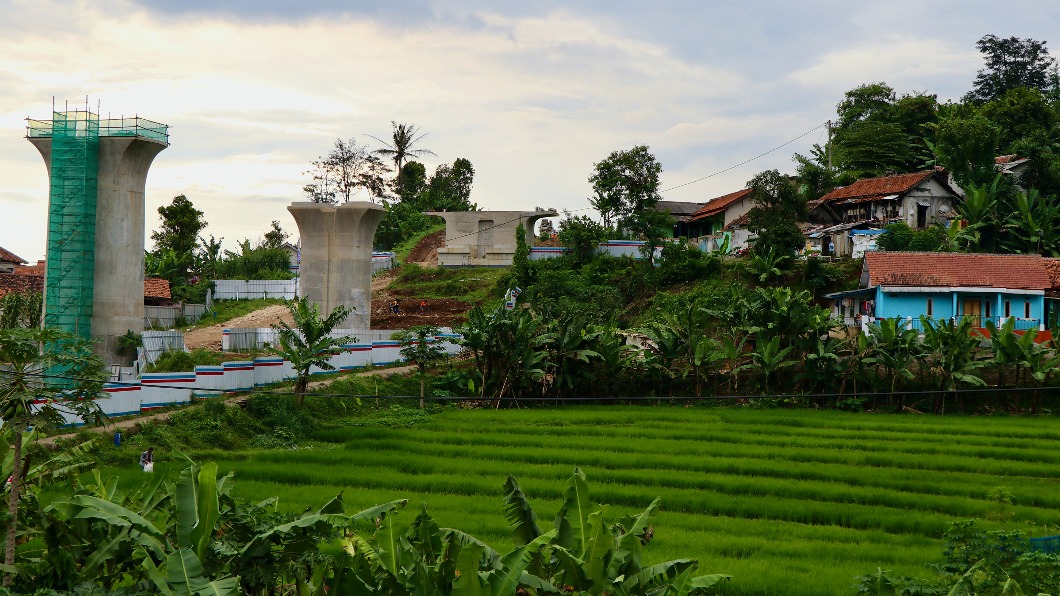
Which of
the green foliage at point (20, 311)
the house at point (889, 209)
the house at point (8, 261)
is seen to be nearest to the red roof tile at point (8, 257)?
the house at point (8, 261)

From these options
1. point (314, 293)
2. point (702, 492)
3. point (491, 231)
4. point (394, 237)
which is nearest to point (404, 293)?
point (491, 231)

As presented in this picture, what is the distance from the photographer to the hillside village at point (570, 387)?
38.7ft

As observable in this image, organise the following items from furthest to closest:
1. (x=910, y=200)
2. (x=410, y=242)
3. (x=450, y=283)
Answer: (x=410, y=242), (x=450, y=283), (x=910, y=200)

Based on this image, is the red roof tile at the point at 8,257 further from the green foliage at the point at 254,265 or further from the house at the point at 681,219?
the house at the point at 681,219

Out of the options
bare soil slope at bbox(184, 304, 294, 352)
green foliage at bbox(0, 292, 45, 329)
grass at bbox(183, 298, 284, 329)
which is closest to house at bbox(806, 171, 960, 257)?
bare soil slope at bbox(184, 304, 294, 352)

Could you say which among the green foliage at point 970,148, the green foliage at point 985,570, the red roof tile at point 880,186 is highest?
the green foliage at point 970,148

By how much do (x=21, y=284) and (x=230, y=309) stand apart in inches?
369

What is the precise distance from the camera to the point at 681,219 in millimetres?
58750

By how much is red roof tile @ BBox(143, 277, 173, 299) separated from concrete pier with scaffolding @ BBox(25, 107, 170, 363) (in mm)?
12688

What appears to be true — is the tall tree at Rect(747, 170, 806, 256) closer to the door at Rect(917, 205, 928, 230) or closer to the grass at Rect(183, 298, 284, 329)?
the door at Rect(917, 205, 928, 230)

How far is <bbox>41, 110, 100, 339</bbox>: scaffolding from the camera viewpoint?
107ft

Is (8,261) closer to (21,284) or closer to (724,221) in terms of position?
(21,284)

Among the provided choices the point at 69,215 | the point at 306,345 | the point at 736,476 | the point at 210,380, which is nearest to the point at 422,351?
the point at 306,345

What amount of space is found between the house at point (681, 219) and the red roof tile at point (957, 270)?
860 inches
